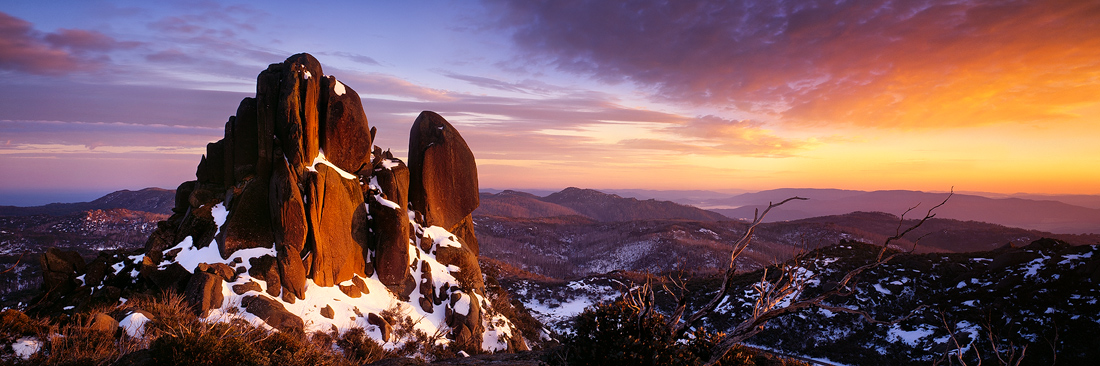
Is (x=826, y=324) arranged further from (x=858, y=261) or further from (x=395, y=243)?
(x=395, y=243)

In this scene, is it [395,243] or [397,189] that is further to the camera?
[397,189]

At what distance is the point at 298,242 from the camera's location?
18.8m

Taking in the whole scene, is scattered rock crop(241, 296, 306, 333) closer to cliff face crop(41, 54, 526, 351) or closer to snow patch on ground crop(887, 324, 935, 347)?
cliff face crop(41, 54, 526, 351)

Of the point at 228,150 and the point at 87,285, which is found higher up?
the point at 228,150

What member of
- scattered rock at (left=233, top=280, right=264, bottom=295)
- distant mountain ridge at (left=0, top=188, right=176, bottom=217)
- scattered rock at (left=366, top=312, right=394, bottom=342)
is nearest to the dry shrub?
scattered rock at (left=366, top=312, right=394, bottom=342)

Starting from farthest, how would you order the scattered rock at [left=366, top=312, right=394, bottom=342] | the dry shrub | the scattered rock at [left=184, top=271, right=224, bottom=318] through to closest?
the scattered rock at [left=366, top=312, right=394, bottom=342], the dry shrub, the scattered rock at [left=184, top=271, right=224, bottom=318]

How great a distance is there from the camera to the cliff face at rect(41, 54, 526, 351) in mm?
16969

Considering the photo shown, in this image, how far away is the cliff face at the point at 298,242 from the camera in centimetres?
1697

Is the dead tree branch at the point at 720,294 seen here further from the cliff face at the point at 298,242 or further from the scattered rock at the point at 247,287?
the scattered rock at the point at 247,287

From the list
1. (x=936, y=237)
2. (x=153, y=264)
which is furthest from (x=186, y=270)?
(x=936, y=237)

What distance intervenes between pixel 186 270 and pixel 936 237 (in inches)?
6254

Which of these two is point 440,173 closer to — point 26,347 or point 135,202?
point 26,347

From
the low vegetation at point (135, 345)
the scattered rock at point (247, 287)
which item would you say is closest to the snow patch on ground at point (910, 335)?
the low vegetation at point (135, 345)

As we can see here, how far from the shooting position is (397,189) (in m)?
24.2
